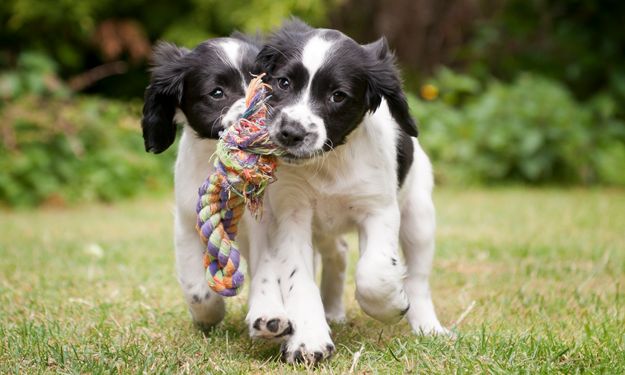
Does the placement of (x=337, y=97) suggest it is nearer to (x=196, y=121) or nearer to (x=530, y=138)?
(x=196, y=121)

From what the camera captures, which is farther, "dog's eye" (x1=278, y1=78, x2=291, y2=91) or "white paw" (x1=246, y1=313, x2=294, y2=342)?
"dog's eye" (x1=278, y1=78, x2=291, y2=91)

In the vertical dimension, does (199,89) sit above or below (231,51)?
below

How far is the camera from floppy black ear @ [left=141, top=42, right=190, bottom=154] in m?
2.68

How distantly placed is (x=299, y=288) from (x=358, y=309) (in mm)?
955

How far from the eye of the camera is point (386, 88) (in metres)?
2.55

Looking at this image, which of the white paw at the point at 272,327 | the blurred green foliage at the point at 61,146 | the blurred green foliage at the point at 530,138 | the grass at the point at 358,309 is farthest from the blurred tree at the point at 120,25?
the white paw at the point at 272,327

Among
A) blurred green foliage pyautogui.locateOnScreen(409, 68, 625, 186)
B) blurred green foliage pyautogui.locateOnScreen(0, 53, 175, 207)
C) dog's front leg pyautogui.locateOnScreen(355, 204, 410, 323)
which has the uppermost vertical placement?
dog's front leg pyautogui.locateOnScreen(355, 204, 410, 323)

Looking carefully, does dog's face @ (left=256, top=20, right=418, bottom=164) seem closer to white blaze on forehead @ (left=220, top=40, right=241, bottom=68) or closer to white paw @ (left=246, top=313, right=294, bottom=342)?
white blaze on forehead @ (left=220, top=40, right=241, bottom=68)

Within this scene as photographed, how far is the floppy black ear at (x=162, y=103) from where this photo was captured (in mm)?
2676

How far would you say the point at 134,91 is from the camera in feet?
30.0

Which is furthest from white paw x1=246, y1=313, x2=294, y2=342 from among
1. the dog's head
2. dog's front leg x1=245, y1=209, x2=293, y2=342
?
the dog's head

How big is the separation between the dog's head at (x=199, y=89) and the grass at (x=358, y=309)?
834 mm

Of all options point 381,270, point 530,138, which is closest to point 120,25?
point 530,138

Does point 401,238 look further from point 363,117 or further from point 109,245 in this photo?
point 109,245
